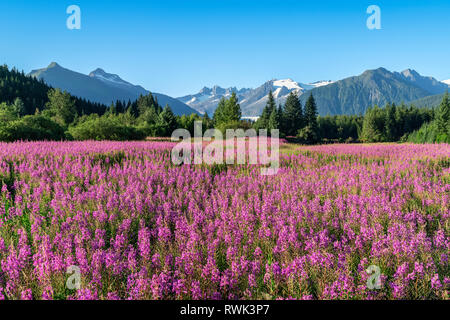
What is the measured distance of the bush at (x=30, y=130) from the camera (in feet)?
45.4

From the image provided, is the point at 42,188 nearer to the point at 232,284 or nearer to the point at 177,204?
the point at 177,204

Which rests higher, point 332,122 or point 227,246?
point 332,122

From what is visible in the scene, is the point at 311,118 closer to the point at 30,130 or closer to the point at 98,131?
the point at 98,131

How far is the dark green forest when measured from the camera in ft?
62.4

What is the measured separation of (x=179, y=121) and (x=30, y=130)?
40.5 meters

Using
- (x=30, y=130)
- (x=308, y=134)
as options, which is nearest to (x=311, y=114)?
(x=308, y=134)

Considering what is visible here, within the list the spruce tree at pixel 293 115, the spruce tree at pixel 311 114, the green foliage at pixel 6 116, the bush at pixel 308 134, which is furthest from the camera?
the spruce tree at pixel 293 115

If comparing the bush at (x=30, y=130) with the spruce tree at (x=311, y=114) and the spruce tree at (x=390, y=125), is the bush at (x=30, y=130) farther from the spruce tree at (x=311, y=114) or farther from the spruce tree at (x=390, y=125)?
the spruce tree at (x=390, y=125)

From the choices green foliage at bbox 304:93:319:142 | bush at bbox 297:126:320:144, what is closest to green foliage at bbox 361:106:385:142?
green foliage at bbox 304:93:319:142

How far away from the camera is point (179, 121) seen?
180 feet

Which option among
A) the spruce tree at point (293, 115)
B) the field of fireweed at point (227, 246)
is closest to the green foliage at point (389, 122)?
the spruce tree at point (293, 115)

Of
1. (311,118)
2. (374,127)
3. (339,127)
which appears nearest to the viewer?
(311,118)

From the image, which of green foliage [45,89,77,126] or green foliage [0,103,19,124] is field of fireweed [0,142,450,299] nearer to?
green foliage [0,103,19,124]

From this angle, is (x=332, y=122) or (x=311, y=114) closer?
(x=311, y=114)
